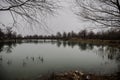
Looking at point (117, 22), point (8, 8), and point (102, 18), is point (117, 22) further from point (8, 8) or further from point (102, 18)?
point (8, 8)

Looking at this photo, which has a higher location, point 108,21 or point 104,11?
point 104,11

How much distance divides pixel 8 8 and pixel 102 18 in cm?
402

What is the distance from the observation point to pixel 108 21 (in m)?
5.41

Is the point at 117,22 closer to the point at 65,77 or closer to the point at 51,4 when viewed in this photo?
the point at 51,4

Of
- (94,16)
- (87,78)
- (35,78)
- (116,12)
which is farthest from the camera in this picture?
(35,78)

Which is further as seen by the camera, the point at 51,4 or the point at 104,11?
the point at 104,11

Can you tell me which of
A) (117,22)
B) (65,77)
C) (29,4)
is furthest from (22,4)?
(65,77)

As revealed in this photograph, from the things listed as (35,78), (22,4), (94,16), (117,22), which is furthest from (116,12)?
(35,78)

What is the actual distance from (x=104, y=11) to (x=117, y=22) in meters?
0.78

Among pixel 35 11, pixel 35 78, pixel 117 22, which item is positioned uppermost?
pixel 35 11

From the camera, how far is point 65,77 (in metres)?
6.53

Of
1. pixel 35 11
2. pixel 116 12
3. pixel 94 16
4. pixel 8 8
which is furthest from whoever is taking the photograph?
pixel 94 16

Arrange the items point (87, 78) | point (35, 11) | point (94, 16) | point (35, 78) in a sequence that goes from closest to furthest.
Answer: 1. point (35, 11)
2. point (94, 16)
3. point (87, 78)
4. point (35, 78)

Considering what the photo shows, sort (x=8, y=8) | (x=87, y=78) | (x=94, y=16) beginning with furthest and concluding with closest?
(x=87, y=78)
(x=94, y=16)
(x=8, y=8)
